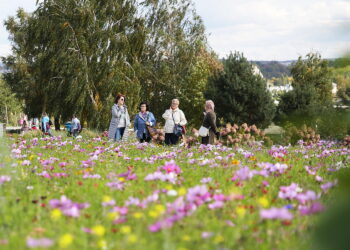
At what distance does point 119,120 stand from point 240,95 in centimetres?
1383

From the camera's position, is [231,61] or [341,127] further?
[231,61]

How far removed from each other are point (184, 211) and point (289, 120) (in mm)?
1126

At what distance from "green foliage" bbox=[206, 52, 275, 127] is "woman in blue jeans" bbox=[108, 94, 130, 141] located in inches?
505

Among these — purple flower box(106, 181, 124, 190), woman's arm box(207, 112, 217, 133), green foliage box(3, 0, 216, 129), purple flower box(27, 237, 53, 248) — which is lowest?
purple flower box(106, 181, 124, 190)

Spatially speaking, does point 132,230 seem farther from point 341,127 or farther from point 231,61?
point 231,61

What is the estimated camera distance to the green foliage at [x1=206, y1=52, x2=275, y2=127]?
2448cm

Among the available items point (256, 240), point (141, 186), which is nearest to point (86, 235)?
point (256, 240)

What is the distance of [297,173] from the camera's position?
4.82 metres

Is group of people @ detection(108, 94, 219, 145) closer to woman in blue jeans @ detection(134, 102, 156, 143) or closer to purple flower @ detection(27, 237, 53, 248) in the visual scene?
woman in blue jeans @ detection(134, 102, 156, 143)

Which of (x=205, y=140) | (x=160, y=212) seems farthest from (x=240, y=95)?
(x=160, y=212)

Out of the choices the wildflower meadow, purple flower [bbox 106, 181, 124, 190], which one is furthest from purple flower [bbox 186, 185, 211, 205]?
purple flower [bbox 106, 181, 124, 190]

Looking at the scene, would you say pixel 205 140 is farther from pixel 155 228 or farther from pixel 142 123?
pixel 155 228

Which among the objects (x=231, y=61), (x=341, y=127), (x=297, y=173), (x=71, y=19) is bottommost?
(x=297, y=173)

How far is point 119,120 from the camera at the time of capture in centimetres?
1176
